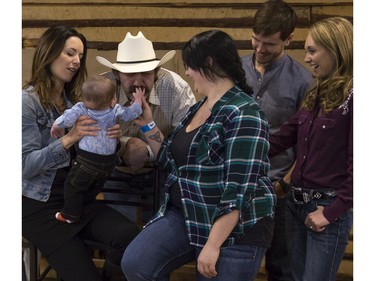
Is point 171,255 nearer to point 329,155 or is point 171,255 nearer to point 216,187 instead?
point 216,187

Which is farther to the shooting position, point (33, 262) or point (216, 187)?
point (33, 262)

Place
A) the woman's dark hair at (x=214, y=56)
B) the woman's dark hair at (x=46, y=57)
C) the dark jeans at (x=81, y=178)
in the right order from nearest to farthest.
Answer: the woman's dark hair at (x=214, y=56) → the dark jeans at (x=81, y=178) → the woman's dark hair at (x=46, y=57)

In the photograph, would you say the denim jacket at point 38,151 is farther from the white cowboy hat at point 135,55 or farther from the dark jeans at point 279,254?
the dark jeans at point 279,254

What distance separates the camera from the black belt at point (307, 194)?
9.21ft

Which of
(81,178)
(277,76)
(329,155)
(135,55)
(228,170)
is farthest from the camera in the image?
(135,55)

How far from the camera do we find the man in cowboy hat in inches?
135

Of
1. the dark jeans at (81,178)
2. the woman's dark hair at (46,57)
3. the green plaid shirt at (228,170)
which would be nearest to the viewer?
the green plaid shirt at (228,170)

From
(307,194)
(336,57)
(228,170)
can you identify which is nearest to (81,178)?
(228,170)

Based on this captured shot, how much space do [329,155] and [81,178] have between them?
3.97ft

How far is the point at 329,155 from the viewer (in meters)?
2.80

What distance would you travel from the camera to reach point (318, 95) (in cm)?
290

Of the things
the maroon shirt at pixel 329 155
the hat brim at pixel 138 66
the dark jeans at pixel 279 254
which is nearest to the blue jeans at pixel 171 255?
the maroon shirt at pixel 329 155

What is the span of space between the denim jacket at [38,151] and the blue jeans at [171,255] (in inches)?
27.6
